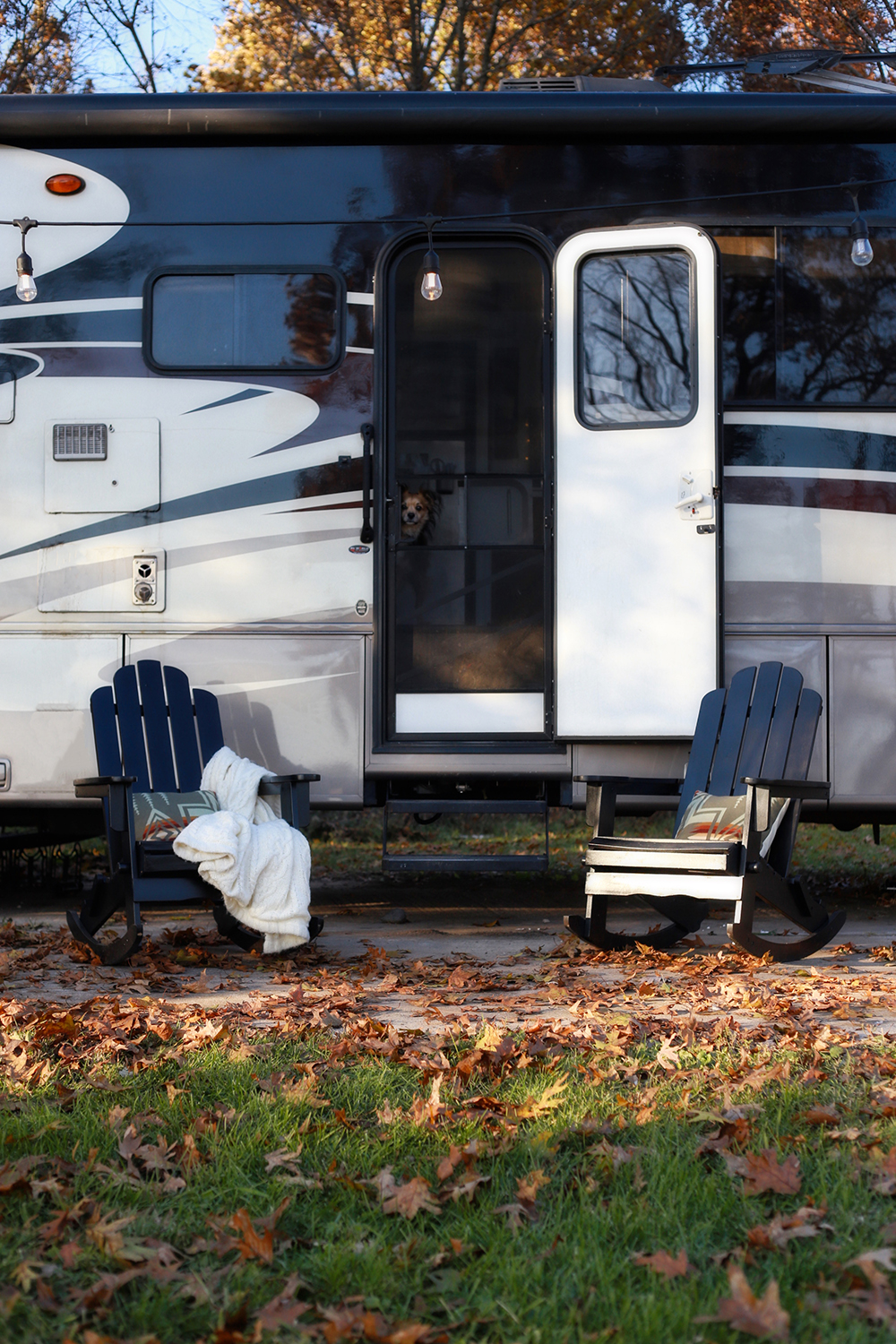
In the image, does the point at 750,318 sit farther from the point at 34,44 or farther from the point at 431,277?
the point at 34,44

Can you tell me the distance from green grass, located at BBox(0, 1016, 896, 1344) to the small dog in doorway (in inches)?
124

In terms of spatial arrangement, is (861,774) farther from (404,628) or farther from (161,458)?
(161,458)

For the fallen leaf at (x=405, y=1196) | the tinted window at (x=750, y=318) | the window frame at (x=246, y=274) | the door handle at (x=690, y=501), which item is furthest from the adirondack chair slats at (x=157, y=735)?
the fallen leaf at (x=405, y=1196)

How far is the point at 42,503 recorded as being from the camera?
5.23m

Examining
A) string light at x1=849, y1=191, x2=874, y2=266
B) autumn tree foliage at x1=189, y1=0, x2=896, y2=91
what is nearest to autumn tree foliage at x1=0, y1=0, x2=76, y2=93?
autumn tree foliage at x1=189, y1=0, x2=896, y2=91

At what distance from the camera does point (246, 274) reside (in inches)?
206

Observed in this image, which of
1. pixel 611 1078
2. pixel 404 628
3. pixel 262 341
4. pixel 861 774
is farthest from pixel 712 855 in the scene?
pixel 262 341

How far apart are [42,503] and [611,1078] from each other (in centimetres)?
359

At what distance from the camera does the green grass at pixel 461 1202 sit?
74.4 inches

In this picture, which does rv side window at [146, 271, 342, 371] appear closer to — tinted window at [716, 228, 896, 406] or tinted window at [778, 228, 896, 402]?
tinted window at [716, 228, 896, 406]

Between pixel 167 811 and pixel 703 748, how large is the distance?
217cm

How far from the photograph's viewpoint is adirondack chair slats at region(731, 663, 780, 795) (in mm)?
4777

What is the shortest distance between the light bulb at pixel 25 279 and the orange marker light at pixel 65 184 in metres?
0.34

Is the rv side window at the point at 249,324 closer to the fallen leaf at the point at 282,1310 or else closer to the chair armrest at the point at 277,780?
the chair armrest at the point at 277,780
